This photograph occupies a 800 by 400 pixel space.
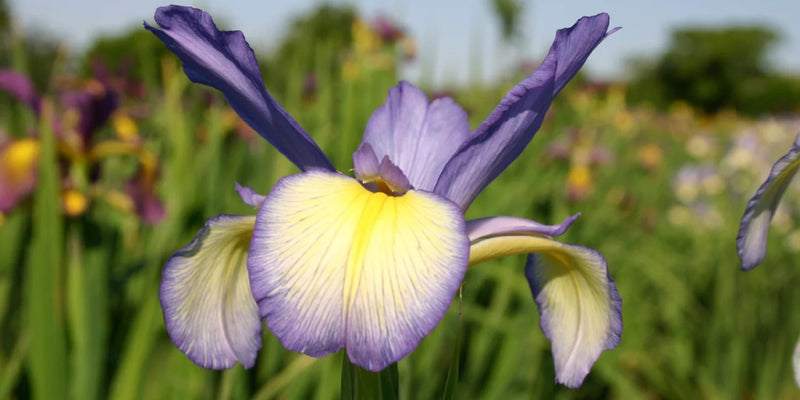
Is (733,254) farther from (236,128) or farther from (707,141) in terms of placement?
(707,141)

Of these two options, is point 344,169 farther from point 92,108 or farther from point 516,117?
point 516,117

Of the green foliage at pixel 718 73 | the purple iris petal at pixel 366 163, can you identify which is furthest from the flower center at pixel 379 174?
the green foliage at pixel 718 73

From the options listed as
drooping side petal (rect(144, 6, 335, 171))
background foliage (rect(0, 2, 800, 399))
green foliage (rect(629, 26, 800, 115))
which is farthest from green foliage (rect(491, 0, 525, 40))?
green foliage (rect(629, 26, 800, 115))

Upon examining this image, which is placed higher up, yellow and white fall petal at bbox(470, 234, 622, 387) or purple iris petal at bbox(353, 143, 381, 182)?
purple iris petal at bbox(353, 143, 381, 182)

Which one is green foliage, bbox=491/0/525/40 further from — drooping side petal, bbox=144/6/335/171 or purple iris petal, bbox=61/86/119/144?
drooping side petal, bbox=144/6/335/171

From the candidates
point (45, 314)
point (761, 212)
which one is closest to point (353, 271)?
point (761, 212)

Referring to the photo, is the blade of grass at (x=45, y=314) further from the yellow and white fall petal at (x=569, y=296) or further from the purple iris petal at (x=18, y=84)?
the yellow and white fall petal at (x=569, y=296)
